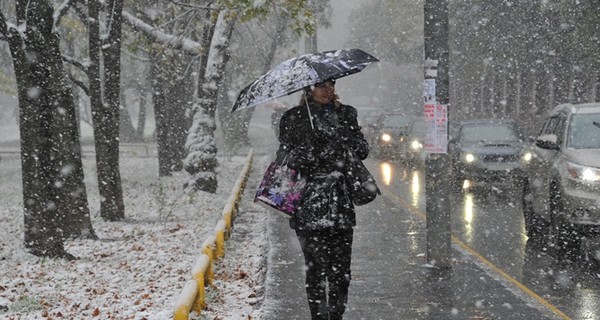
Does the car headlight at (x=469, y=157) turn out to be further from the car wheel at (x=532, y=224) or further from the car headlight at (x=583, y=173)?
the car headlight at (x=583, y=173)

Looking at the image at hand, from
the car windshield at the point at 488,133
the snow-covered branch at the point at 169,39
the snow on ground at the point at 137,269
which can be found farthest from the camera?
the car windshield at the point at 488,133

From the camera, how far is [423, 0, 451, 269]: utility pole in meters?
8.56

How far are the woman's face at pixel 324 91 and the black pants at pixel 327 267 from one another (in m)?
0.88

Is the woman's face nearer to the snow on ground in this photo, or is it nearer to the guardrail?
the guardrail

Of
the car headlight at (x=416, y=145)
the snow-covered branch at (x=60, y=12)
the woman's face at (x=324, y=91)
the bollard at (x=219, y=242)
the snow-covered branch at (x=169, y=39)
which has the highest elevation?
the snow-covered branch at (x=169, y=39)

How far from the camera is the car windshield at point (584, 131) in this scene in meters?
10.3

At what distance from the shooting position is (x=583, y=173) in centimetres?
944

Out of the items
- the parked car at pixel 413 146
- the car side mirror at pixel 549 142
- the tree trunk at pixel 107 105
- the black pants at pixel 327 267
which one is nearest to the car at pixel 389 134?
the parked car at pixel 413 146

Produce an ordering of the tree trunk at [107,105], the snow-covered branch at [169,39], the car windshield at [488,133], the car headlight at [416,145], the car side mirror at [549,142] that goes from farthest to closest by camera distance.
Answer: the car headlight at [416,145] < the car windshield at [488,133] < the snow-covered branch at [169,39] < the tree trunk at [107,105] < the car side mirror at [549,142]

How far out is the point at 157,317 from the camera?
6945mm

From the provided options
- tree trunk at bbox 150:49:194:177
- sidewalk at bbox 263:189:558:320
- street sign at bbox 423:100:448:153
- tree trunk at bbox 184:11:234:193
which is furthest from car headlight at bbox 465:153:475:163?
street sign at bbox 423:100:448:153

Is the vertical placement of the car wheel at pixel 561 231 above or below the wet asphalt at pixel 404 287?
above

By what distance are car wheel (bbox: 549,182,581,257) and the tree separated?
5934 mm

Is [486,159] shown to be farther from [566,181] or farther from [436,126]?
[436,126]
